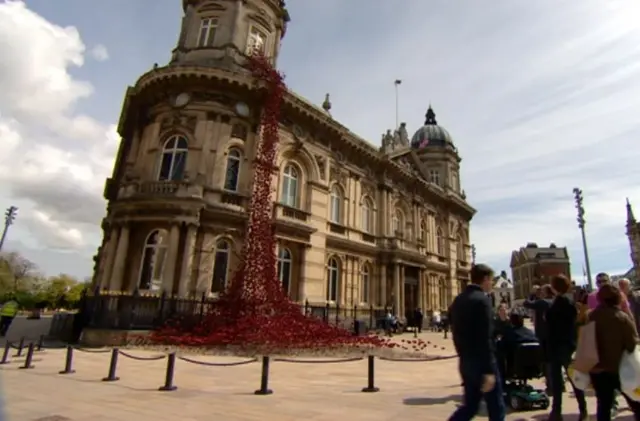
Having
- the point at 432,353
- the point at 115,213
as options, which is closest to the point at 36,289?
the point at 115,213

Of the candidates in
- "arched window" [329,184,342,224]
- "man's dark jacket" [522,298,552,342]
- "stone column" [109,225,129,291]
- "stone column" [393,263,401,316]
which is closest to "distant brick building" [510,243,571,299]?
"stone column" [393,263,401,316]

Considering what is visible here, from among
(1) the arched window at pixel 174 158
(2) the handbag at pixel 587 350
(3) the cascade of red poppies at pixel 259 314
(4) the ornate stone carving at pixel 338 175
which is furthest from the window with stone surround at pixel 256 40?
(2) the handbag at pixel 587 350

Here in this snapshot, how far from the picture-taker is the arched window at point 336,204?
72.8ft

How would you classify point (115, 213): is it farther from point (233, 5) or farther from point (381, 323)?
point (381, 323)

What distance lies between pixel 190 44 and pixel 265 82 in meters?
4.58

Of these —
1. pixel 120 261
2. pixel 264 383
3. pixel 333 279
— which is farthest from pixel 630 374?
pixel 333 279

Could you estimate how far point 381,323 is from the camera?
2248 centimetres

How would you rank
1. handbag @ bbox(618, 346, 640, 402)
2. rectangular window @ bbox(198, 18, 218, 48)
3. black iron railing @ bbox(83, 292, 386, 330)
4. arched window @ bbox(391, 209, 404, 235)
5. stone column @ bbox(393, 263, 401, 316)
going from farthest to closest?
arched window @ bbox(391, 209, 404, 235), stone column @ bbox(393, 263, 401, 316), rectangular window @ bbox(198, 18, 218, 48), black iron railing @ bbox(83, 292, 386, 330), handbag @ bbox(618, 346, 640, 402)

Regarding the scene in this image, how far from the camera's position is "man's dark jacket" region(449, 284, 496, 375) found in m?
3.73

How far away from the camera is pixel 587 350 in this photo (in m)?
4.36

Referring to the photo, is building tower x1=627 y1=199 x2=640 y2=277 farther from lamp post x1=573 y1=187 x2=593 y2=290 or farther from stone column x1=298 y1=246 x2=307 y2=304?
stone column x1=298 y1=246 x2=307 y2=304

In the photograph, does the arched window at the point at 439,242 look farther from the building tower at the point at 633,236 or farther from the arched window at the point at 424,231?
the building tower at the point at 633,236

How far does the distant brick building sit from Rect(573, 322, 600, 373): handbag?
88.9 m

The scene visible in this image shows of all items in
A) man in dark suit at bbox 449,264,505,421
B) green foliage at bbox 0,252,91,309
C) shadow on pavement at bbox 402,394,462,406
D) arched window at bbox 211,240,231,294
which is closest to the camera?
man in dark suit at bbox 449,264,505,421
